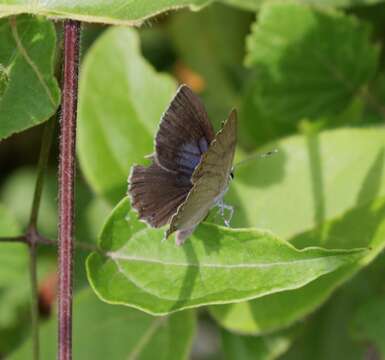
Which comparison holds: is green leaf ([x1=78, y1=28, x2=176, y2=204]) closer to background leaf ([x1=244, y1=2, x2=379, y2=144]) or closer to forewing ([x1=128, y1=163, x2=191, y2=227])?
background leaf ([x1=244, y1=2, x2=379, y2=144])

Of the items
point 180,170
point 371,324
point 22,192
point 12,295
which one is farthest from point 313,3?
point 22,192

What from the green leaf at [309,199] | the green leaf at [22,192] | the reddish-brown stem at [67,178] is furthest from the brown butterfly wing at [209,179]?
the green leaf at [22,192]

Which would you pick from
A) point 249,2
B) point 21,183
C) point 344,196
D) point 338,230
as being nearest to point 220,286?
point 338,230

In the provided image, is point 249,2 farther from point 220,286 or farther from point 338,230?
point 220,286

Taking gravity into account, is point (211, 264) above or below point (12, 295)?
above

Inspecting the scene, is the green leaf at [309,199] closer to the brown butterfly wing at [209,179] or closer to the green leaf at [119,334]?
the green leaf at [119,334]

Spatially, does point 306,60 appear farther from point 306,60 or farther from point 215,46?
point 215,46
